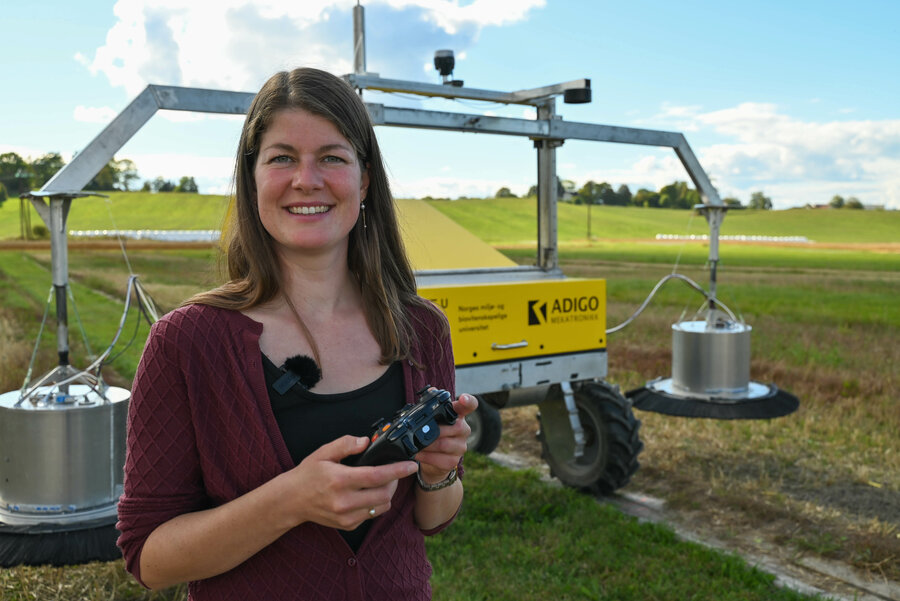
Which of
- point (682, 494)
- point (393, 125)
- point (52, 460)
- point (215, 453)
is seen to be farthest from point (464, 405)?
point (682, 494)

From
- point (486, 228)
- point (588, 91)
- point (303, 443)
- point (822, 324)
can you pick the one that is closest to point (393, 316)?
point (303, 443)

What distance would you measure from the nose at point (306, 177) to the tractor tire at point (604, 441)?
4.13m

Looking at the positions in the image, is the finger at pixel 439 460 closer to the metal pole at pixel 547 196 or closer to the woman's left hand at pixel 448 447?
the woman's left hand at pixel 448 447

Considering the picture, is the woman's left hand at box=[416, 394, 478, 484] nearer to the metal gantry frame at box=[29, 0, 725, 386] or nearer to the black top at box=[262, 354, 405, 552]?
the black top at box=[262, 354, 405, 552]

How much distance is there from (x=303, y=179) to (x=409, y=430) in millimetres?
493

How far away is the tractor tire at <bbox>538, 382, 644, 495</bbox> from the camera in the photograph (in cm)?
529

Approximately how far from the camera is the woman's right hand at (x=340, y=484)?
3.99 ft

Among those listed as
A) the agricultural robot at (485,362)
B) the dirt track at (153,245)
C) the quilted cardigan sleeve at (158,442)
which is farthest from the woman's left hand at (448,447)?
the dirt track at (153,245)

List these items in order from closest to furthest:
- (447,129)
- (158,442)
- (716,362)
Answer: (158,442)
(447,129)
(716,362)

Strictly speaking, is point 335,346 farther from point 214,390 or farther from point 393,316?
point 214,390

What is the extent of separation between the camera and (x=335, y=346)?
152cm

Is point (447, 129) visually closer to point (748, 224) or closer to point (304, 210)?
point (304, 210)

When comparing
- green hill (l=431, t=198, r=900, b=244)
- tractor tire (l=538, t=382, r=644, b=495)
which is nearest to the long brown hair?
tractor tire (l=538, t=382, r=644, b=495)

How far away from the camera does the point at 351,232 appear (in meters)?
1.67
